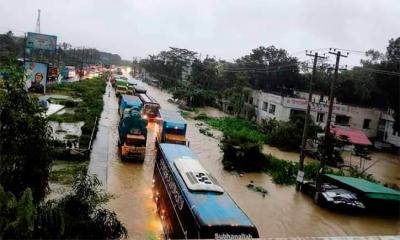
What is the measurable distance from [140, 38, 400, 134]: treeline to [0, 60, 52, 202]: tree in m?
33.3

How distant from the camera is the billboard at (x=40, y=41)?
63.2 metres

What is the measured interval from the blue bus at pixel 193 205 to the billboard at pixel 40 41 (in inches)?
2109

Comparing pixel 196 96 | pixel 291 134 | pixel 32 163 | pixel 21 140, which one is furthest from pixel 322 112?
pixel 21 140

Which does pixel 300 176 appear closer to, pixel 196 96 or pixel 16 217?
pixel 16 217

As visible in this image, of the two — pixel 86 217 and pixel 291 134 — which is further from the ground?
pixel 86 217

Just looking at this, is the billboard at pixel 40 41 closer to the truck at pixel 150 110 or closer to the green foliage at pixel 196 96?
the green foliage at pixel 196 96

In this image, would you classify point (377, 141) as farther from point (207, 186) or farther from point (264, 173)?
point (207, 186)

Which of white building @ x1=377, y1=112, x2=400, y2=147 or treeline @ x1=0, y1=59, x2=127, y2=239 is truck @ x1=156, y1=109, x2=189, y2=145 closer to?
treeline @ x1=0, y1=59, x2=127, y2=239

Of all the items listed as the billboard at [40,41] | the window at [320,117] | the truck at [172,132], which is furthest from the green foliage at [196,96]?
the truck at [172,132]

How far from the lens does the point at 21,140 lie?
379 inches

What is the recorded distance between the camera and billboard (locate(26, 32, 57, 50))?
207ft

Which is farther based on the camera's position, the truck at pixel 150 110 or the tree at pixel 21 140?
the truck at pixel 150 110

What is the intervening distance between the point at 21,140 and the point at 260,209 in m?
14.3

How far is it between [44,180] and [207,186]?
5.26 metres
